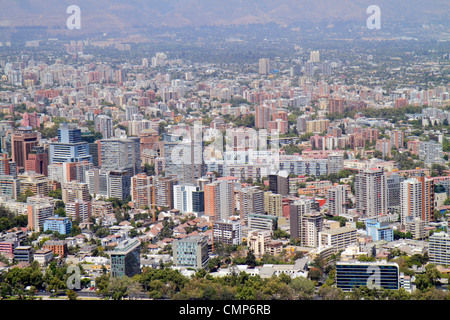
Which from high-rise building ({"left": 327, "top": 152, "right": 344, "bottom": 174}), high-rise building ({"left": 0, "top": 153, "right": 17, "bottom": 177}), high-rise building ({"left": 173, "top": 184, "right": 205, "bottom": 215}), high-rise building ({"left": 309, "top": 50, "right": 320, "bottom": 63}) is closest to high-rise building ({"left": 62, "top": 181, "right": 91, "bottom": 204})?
high-rise building ({"left": 173, "top": 184, "right": 205, "bottom": 215})

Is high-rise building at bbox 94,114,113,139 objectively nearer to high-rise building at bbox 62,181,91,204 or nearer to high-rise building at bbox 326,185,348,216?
high-rise building at bbox 62,181,91,204

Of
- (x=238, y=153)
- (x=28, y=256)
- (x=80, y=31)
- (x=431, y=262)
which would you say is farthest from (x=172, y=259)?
(x=80, y=31)

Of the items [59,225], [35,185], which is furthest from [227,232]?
[35,185]

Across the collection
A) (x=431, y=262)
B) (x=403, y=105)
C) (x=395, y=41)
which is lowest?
(x=431, y=262)

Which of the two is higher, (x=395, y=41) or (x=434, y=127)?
(x=395, y=41)

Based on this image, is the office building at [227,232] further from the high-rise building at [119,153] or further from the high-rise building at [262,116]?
the high-rise building at [262,116]
